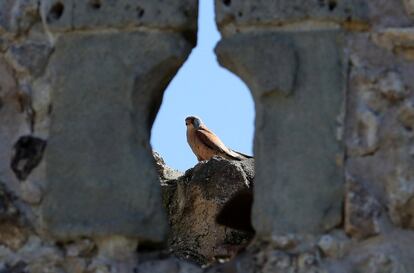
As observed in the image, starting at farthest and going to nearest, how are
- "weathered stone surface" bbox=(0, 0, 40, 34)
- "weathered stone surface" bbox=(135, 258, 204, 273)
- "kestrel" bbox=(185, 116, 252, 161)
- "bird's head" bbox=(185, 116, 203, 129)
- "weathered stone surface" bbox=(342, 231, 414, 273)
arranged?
1. "bird's head" bbox=(185, 116, 203, 129)
2. "kestrel" bbox=(185, 116, 252, 161)
3. "weathered stone surface" bbox=(0, 0, 40, 34)
4. "weathered stone surface" bbox=(135, 258, 204, 273)
5. "weathered stone surface" bbox=(342, 231, 414, 273)

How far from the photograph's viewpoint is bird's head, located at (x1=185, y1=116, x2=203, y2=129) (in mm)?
13673

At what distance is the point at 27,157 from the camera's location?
6238mm

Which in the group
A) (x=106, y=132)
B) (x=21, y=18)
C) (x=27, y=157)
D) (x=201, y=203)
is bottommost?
(x=201, y=203)

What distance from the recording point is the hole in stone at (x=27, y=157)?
6.22 meters

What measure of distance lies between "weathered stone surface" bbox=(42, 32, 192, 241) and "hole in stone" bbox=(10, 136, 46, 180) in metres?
0.05

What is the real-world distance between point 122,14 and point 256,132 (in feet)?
2.26

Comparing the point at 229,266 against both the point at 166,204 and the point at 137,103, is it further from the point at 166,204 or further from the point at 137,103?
the point at 166,204

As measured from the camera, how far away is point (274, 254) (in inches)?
233

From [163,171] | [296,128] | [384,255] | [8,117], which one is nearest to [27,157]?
[8,117]

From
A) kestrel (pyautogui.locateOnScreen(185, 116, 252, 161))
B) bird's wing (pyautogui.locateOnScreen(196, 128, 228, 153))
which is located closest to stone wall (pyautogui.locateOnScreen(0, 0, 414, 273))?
kestrel (pyautogui.locateOnScreen(185, 116, 252, 161))

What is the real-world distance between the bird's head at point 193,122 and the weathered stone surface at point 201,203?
4.70 m

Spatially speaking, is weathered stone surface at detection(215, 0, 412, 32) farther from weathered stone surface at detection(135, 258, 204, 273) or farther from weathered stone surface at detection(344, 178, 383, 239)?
weathered stone surface at detection(135, 258, 204, 273)

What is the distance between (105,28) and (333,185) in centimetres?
107

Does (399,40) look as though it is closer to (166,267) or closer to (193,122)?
(166,267)
